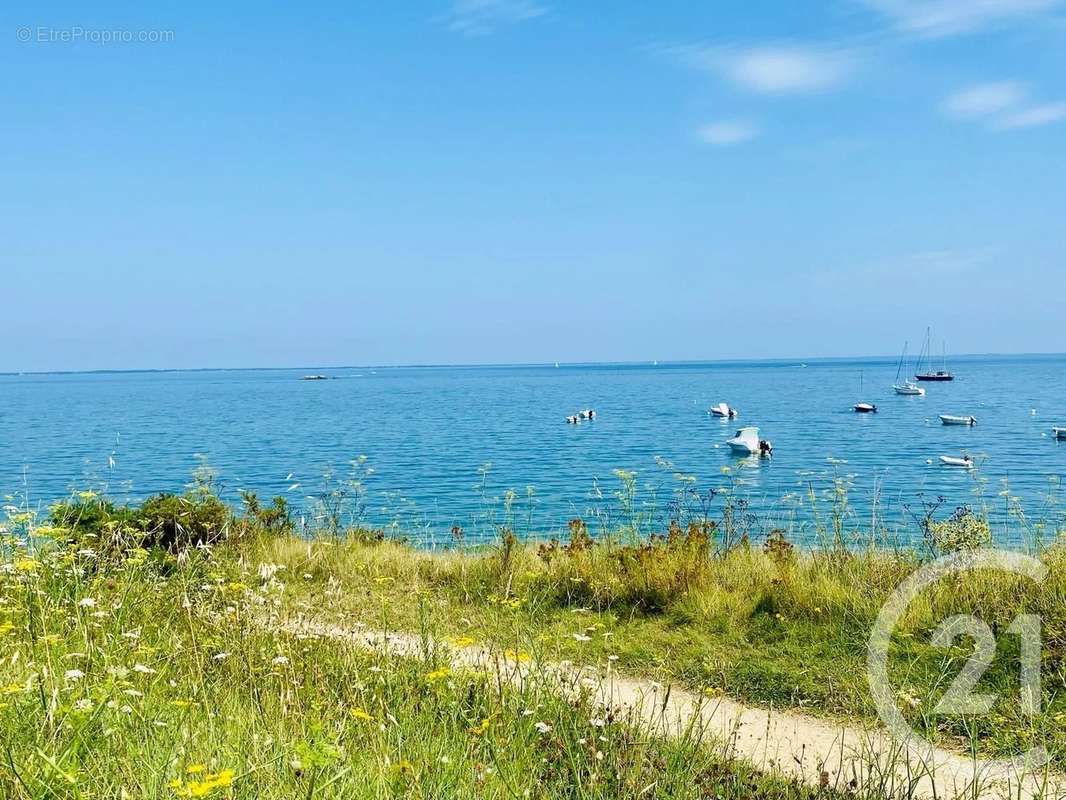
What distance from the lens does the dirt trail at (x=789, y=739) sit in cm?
448

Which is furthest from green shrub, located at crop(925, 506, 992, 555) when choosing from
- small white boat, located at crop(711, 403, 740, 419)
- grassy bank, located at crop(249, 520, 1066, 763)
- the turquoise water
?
small white boat, located at crop(711, 403, 740, 419)

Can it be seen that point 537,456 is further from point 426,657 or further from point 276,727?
point 276,727

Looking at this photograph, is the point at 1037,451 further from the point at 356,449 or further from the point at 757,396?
the point at 757,396

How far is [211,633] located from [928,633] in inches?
250

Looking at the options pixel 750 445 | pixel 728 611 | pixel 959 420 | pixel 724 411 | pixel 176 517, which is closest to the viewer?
pixel 728 611

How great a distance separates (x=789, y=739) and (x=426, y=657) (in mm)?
2627

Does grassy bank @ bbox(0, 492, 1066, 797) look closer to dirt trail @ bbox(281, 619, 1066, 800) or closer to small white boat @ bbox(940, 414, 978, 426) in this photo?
dirt trail @ bbox(281, 619, 1066, 800)

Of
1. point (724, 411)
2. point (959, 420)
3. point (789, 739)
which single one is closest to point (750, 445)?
point (959, 420)

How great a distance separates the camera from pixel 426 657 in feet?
16.0

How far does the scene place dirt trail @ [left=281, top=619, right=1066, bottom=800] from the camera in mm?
4477

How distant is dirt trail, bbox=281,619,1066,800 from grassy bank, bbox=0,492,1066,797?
0.18 m

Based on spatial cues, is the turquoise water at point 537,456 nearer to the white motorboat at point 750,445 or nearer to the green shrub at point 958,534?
the green shrub at point 958,534

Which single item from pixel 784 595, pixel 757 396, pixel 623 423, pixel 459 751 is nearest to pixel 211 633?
pixel 459 751

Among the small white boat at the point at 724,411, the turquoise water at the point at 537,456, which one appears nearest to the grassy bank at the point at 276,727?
the turquoise water at the point at 537,456
